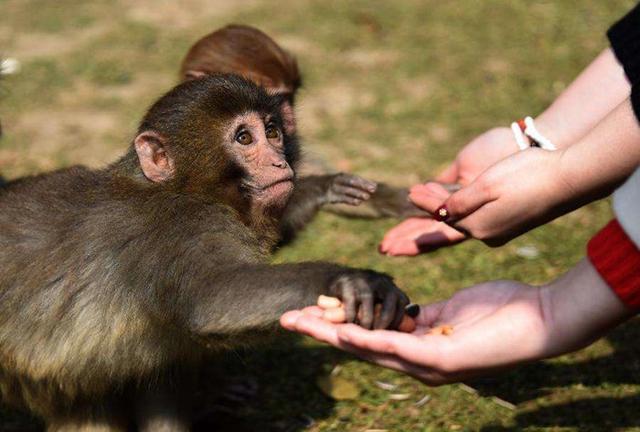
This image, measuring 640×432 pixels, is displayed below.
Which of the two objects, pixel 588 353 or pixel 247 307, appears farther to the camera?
pixel 588 353

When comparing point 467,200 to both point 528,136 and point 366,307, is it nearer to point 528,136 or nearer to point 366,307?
point 366,307

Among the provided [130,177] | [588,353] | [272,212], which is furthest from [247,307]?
[588,353]

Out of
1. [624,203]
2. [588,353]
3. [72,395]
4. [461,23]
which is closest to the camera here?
[624,203]

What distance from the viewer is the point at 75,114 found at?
27.3ft

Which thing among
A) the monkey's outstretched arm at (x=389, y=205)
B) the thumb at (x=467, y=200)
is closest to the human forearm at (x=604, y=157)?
the thumb at (x=467, y=200)

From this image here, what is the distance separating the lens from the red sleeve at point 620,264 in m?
2.93

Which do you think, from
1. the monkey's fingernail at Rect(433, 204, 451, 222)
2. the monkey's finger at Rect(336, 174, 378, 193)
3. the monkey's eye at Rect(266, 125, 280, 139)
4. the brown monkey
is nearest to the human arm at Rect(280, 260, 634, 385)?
the monkey's fingernail at Rect(433, 204, 451, 222)

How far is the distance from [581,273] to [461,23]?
7.17 m

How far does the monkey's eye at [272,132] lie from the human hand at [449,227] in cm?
96

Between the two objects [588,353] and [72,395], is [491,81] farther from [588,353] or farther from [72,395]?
[72,395]

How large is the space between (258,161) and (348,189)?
1.05 m

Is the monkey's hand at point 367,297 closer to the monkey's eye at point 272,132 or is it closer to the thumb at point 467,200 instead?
the thumb at point 467,200

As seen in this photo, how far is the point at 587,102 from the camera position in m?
4.60

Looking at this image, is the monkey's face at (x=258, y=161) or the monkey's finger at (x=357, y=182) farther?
the monkey's finger at (x=357, y=182)
